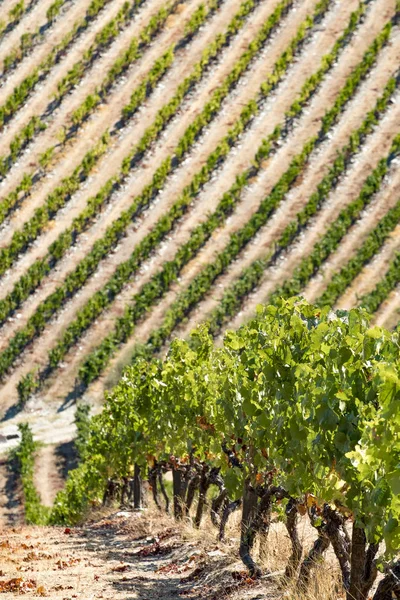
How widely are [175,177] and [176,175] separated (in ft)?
0.68

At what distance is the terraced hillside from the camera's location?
190ft

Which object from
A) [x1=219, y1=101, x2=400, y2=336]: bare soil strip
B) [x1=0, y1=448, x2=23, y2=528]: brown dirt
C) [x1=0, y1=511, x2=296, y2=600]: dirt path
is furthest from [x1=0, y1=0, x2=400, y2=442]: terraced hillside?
[x1=0, y1=511, x2=296, y2=600]: dirt path

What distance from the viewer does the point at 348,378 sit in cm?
1157

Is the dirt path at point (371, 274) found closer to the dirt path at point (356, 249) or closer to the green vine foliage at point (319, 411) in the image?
the dirt path at point (356, 249)

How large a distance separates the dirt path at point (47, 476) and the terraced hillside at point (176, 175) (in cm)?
298

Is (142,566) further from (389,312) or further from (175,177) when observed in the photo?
(175,177)

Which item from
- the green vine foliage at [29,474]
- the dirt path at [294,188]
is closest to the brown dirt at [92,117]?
the dirt path at [294,188]

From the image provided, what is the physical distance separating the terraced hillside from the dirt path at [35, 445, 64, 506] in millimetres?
2977

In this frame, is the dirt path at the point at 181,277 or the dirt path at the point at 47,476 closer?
the dirt path at the point at 47,476

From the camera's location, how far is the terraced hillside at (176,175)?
58.0m

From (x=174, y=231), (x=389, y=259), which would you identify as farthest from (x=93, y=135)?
(x=389, y=259)

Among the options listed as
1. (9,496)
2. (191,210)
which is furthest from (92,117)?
(9,496)

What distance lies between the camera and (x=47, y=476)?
4869 centimetres

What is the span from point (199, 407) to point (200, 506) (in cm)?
229
